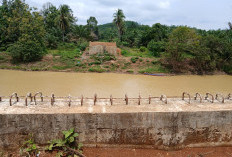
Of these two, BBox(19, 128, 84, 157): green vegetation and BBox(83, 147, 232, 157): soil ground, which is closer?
BBox(19, 128, 84, 157): green vegetation

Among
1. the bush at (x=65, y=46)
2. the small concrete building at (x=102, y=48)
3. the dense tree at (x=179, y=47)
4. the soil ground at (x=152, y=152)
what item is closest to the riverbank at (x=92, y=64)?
the dense tree at (x=179, y=47)

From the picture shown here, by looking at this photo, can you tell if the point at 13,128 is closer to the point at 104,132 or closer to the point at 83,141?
the point at 83,141

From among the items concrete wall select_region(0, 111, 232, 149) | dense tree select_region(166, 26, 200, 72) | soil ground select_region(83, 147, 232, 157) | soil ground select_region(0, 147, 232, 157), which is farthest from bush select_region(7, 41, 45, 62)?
soil ground select_region(83, 147, 232, 157)

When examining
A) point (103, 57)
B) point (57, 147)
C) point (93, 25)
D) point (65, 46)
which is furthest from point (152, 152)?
point (93, 25)

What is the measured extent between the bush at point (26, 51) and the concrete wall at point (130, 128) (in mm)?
15053

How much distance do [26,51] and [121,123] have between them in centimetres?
1625

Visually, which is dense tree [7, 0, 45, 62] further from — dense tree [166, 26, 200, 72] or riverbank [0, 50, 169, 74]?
dense tree [166, 26, 200, 72]

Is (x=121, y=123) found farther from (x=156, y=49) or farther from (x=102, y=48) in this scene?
(x=156, y=49)

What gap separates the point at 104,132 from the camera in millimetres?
3039

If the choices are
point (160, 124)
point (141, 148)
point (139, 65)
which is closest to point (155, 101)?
point (160, 124)

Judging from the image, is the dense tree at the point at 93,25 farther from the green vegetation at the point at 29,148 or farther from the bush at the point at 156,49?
the green vegetation at the point at 29,148

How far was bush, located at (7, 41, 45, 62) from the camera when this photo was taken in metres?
15.8

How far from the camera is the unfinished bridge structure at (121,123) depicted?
288 cm

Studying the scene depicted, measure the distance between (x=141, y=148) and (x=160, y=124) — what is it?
62 centimetres
